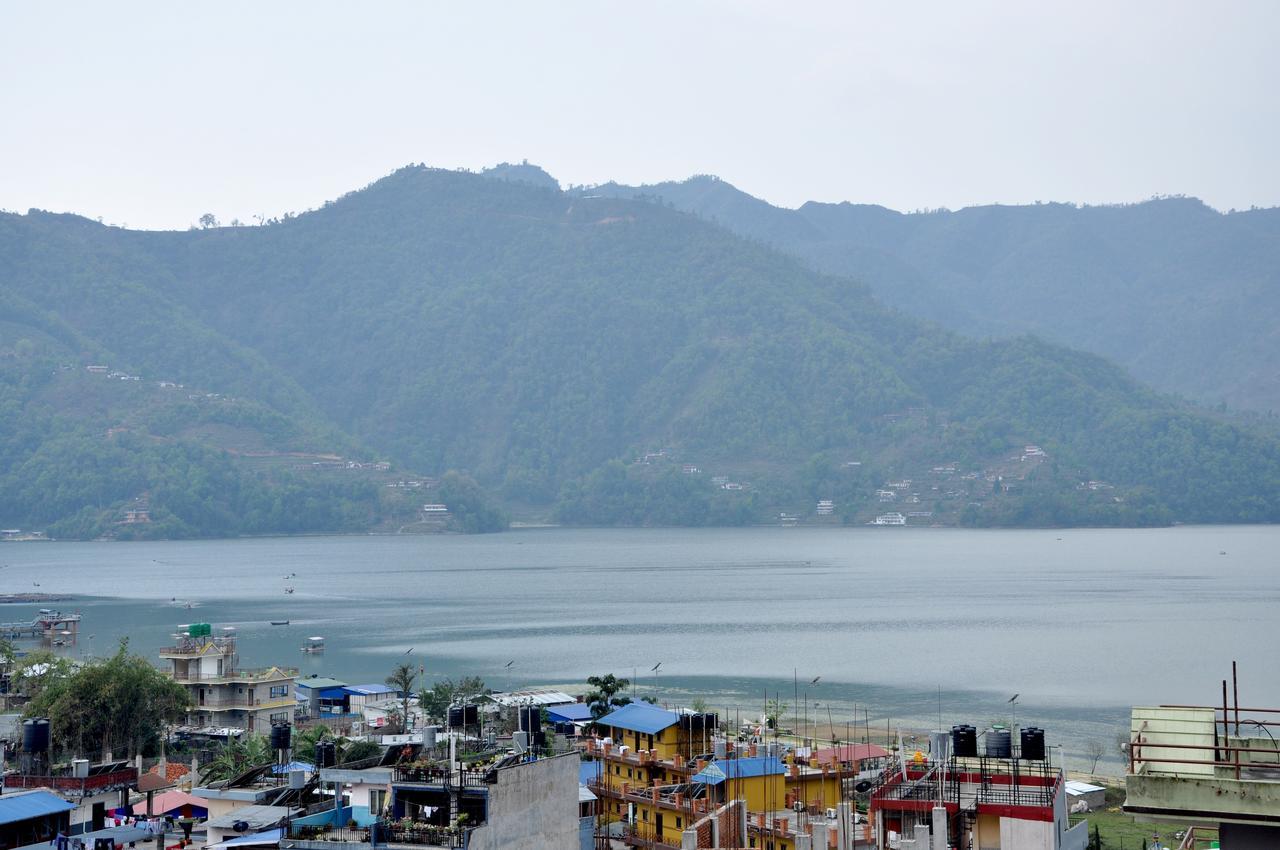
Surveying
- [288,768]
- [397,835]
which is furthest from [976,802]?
[288,768]

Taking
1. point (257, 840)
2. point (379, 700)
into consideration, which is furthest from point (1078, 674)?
point (257, 840)

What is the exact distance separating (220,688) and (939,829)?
3282 centimetres

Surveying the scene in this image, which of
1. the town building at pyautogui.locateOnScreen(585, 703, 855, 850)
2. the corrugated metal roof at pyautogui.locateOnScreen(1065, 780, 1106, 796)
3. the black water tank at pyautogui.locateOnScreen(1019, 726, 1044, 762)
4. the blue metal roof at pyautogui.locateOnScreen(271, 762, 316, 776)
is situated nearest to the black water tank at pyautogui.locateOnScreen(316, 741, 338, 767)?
the blue metal roof at pyautogui.locateOnScreen(271, 762, 316, 776)

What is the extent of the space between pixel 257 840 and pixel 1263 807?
44.3 ft

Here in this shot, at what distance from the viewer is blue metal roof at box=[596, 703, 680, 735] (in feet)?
86.1

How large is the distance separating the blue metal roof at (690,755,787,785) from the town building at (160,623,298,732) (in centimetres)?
2219

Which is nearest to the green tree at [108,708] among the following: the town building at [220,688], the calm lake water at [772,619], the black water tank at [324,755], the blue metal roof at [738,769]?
the town building at [220,688]

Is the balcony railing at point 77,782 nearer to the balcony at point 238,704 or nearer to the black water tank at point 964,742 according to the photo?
the black water tank at point 964,742

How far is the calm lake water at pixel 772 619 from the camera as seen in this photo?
6378cm

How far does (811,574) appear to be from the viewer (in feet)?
463

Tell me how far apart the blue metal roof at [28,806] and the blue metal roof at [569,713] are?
24399mm

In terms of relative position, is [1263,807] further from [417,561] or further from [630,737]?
[417,561]

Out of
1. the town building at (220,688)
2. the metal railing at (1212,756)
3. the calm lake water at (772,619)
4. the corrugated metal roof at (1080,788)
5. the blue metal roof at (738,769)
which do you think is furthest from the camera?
the calm lake water at (772,619)

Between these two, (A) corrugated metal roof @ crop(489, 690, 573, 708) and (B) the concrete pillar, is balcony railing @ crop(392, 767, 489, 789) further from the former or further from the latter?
(A) corrugated metal roof @ crop(489, 690, 573, 708)
